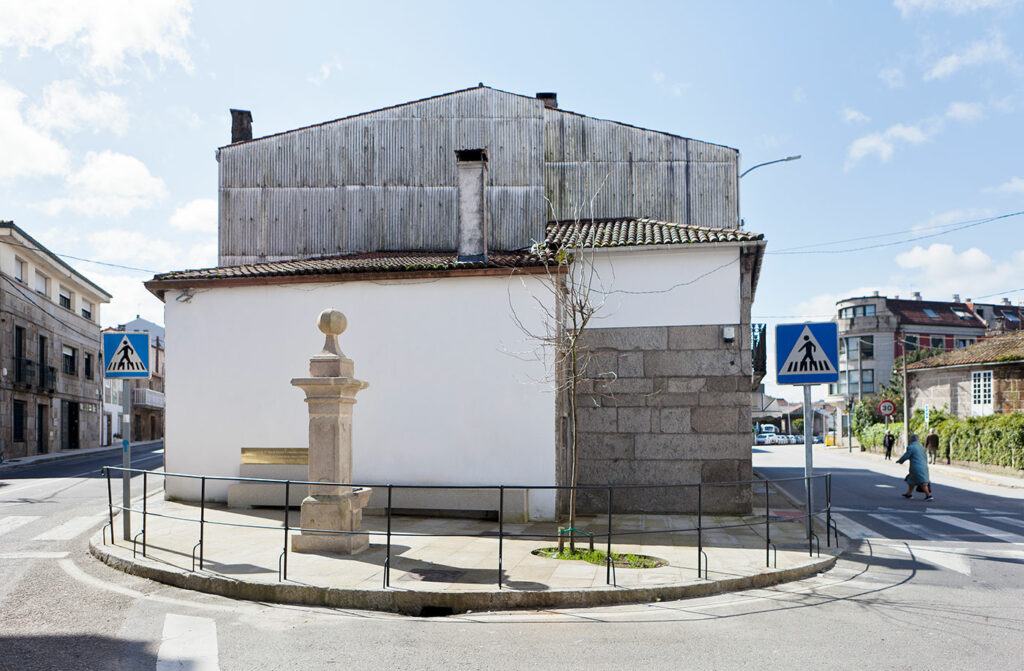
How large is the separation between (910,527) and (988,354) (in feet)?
74.0

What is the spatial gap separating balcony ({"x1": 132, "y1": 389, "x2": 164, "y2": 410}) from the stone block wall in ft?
151

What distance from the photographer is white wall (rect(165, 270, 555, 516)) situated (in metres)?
11.5

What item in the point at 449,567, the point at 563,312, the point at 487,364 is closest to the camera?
the point at 449,567

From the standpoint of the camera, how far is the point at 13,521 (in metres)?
10.9

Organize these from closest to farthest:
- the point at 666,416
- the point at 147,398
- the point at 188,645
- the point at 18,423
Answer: the point at 188,645, the point at 666,416, the point at 18,423, the point at 147,398

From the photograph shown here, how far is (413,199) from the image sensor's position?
1828 centimetres

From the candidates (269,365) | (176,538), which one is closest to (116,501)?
(269,365)

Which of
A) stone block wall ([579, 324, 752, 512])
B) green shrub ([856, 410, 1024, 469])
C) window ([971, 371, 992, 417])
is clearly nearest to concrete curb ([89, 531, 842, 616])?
stone block wall ([579, 324, 752, 512])

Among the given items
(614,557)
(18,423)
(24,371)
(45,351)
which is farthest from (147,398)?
(614,557)

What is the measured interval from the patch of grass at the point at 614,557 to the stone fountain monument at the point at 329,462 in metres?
2.23

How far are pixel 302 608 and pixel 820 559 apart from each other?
569 cm

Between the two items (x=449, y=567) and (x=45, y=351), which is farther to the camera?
(x=45, y=351)

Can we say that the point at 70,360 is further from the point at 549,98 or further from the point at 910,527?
the point at 910,527

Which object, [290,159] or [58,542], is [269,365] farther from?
[290,159]
